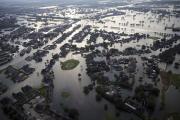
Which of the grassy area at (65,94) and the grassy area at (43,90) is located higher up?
the grassy area at (43,90)

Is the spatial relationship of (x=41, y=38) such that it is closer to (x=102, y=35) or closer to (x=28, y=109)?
(x=102, y=35)

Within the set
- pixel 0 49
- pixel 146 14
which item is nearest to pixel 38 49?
pixel 0 49

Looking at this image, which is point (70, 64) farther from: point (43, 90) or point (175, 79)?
point (175, 79)

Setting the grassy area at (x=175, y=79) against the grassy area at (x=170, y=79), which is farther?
the grassy area at (x=170, y=79)

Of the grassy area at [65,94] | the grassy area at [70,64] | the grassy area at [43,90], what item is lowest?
the grassy area at [65,94]

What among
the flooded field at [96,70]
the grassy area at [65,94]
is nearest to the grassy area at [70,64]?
the flooded field at [96,70]

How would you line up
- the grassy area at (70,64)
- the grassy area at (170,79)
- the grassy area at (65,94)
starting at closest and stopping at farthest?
the grassy area at (65,94)
the grassy area at (170,79)
the grassy area at (70,64)

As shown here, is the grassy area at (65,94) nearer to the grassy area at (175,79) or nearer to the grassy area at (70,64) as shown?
the grassy area at (70,64)

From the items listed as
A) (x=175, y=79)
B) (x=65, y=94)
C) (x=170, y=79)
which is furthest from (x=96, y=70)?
(x=175, y=79)

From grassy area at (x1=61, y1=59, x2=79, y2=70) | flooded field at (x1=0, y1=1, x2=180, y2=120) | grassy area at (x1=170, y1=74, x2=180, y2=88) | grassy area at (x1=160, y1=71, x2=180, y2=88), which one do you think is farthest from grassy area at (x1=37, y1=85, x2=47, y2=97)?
grassy area at (x1=170, y1=74, x2=180, y2=88)
